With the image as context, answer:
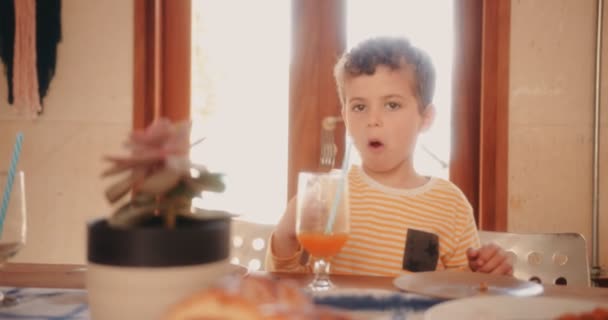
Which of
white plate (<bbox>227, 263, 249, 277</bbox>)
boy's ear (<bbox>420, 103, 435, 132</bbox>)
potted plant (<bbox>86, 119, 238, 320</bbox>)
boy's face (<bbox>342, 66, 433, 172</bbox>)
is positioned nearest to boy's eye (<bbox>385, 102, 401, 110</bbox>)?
boy's face (<bbox>342, 66, 433, 172</bbox>)

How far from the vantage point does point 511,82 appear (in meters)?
2.25

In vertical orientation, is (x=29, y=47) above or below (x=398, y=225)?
above

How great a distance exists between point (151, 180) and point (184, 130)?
2.5 inches

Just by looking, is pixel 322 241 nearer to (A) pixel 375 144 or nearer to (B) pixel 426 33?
(A) pixel 375 144

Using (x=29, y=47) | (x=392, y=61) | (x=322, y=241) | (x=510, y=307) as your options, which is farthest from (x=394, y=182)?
(x=29, y=47)

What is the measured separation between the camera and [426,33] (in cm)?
234

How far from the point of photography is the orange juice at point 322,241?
904 mm

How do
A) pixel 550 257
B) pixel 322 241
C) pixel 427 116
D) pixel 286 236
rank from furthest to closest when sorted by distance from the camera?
1. pixel 427 116
2. pixel 550 257
3. pixel 286 236
4. pixel 322 241

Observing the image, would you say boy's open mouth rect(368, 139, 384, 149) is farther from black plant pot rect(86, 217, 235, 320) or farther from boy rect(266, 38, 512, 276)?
black plant pot rect(86, 217, 235, 320)

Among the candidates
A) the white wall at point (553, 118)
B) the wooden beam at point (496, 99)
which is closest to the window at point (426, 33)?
the wooden beam at point (496, 99)

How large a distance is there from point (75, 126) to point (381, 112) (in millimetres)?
1498

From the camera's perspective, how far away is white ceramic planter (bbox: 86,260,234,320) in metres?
0.51

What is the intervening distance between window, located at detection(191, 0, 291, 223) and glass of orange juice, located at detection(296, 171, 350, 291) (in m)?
1.46

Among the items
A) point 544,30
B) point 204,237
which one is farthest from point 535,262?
point 544,30
